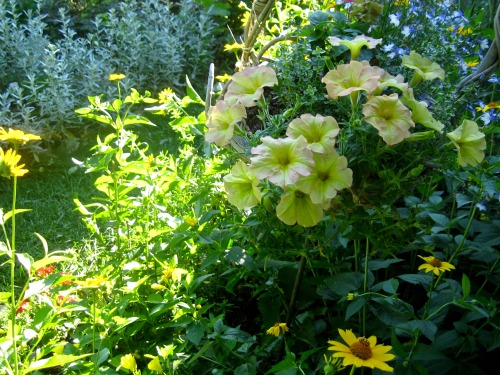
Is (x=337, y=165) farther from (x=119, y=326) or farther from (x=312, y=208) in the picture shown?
(x=119, y=326)

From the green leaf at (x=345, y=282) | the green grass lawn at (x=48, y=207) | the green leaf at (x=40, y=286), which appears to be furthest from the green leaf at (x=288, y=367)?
the green grass lawn at (x=48, y=207)

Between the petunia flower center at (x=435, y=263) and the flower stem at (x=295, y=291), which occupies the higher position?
the petunia flower center at (x=435, y=263)

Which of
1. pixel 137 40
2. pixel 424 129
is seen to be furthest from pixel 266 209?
pixel 137 40

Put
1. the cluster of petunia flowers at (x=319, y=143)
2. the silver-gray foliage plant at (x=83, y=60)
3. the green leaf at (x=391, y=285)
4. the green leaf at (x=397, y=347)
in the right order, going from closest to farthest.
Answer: the cluster of petunia flowers at (x=319, y=143)
the green leaf at (x=397, y=347)
the green leaf at (x=391, y=285)
the silver-gray foliage plant at (x=83, y=60)

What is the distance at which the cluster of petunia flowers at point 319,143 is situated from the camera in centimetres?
115

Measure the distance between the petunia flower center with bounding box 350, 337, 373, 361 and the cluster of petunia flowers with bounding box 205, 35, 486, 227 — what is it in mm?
242

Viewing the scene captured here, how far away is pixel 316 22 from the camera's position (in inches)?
66.9

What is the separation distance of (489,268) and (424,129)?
51cm

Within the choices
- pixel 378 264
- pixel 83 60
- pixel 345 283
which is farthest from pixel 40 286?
pixel 83 60

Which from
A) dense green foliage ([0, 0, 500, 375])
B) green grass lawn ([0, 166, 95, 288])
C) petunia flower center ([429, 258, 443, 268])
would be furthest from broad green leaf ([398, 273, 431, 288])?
green grass lawn ([0, 166, 95, 288])

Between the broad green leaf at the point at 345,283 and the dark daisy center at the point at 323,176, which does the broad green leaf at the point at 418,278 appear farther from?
the dark daisy center at the point at 323,176

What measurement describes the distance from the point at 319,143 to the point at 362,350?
1.26 ft

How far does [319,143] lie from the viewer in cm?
118

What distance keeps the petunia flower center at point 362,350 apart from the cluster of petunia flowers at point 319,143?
242 millimetres
